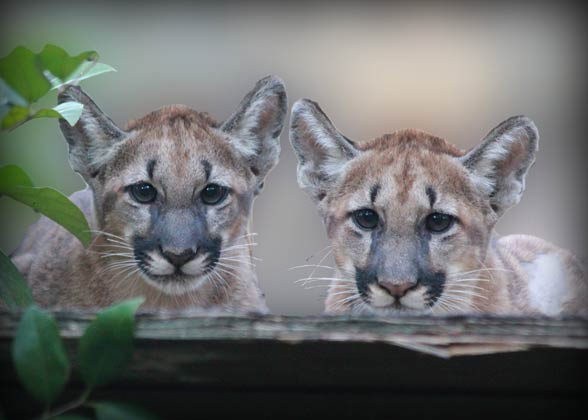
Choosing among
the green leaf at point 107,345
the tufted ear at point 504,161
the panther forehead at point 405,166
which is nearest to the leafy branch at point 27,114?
the green leaf at point 107,345

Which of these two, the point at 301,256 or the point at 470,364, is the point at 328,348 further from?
the point at 301,256

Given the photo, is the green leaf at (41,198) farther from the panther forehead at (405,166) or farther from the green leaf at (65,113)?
the panther forehead at (405,166)

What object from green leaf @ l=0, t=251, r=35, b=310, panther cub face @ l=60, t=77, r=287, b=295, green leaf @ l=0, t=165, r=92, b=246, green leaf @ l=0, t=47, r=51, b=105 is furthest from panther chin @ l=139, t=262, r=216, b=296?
green leaf @ l=0, t=47, r=51, b=105

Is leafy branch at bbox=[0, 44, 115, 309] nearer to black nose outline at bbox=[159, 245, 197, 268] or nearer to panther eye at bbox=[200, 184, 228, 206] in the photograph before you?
black nose outline at bbox=[159, 245, 197, 268]

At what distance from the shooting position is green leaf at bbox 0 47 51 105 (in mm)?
3188

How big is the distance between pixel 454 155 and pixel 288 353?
6.13 ft

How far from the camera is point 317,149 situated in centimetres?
436

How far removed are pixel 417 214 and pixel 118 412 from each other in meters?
1.72

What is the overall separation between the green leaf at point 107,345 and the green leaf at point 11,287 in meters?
0.67

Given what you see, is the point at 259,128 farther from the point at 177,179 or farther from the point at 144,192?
the point at 144,192

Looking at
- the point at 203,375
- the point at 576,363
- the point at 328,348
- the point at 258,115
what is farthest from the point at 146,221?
the point at 576,363

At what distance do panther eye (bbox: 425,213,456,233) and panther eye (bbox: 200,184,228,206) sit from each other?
0.85 meters

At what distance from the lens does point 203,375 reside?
9.31 feet

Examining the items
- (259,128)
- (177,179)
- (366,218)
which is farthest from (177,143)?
(366,218)
